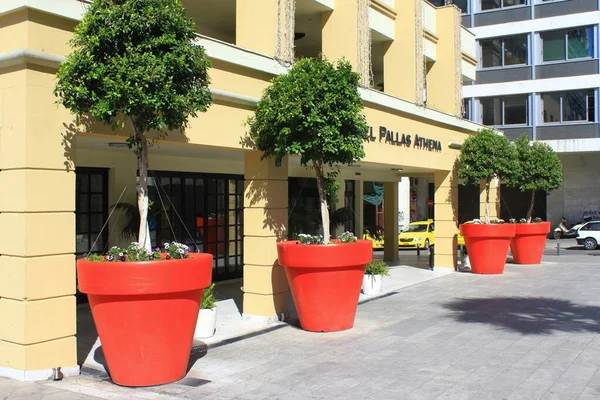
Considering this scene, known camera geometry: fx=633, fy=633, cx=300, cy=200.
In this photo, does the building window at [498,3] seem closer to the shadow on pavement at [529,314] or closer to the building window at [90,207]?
the shadow on pavement at [529,314]

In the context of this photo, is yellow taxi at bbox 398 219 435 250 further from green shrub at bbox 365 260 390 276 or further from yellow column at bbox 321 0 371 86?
yellow column at bbox 321 0 371 86

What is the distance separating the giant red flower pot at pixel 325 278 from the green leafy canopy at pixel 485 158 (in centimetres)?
843

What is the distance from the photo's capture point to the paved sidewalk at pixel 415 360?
6672mm

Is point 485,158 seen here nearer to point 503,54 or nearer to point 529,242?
point 529,242

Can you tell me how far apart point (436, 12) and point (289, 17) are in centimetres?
856

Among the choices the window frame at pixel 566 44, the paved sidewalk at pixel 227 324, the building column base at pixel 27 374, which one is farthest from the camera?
the window frame at pixel 566 44

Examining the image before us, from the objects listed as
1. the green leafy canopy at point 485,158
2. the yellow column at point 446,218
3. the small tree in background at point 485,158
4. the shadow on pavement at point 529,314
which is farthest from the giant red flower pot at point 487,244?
the shadow on pavement at point 529,314

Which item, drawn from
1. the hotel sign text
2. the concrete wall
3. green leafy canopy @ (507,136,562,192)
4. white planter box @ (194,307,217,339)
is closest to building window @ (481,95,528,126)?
the concrete wall

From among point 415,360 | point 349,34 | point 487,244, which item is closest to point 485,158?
point 487,244

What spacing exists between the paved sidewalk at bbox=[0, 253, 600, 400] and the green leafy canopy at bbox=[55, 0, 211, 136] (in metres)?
2.96

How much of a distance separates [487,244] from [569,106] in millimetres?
19791

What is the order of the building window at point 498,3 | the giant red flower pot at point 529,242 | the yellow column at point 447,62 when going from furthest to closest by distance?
the building window at point 498,3
the giant red flower pot at point 529,242
the yellow column at point 447,62

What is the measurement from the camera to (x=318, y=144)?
912 cm

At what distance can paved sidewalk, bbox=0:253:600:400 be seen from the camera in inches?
263
